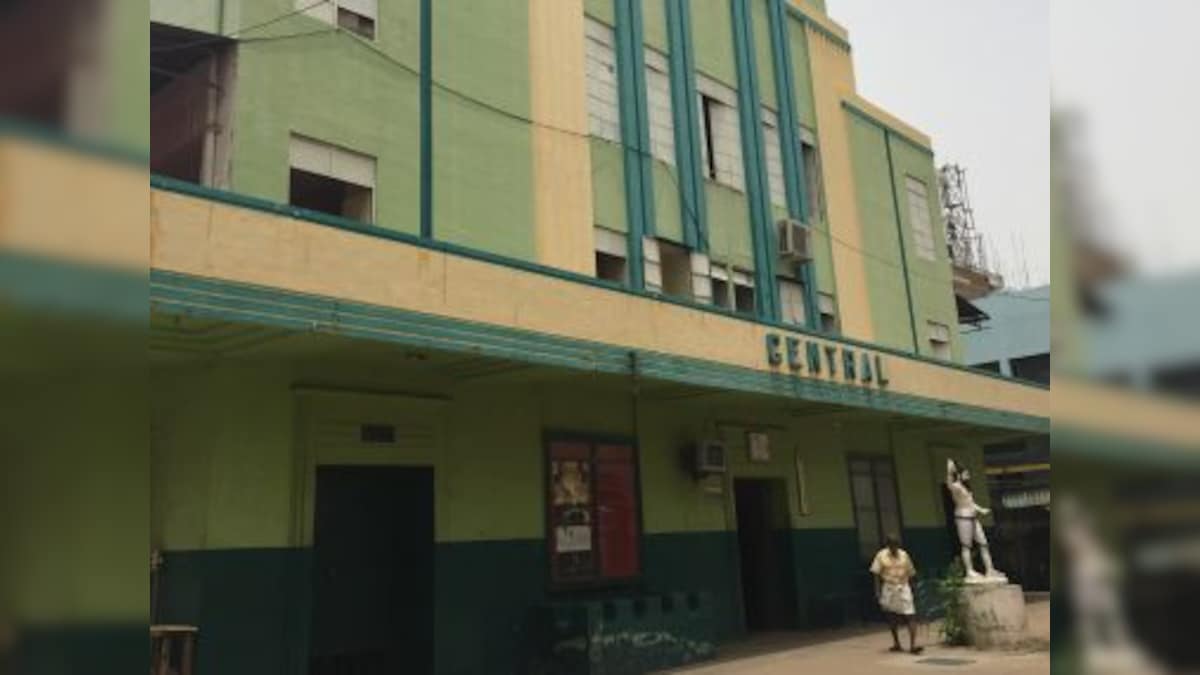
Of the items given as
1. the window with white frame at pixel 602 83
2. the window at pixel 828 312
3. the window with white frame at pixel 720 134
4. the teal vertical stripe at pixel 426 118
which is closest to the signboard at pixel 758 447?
the window at pixel 828 312

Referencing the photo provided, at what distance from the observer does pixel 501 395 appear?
475 inches

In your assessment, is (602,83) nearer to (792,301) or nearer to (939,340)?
(792,301)

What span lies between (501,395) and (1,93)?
36.4ft

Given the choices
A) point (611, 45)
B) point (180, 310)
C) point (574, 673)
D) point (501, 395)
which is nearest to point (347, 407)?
point (501, 395)

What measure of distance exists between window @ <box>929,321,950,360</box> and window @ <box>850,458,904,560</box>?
160 inches

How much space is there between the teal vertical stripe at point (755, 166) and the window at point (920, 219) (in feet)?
20.3

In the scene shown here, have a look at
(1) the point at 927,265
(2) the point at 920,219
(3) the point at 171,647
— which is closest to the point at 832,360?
(1) the point at 927,265

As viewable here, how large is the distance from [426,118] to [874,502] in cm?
1142

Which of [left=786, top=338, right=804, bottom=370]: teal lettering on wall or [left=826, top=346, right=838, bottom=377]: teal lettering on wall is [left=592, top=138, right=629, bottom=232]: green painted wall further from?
[left=826, top=346, right=838, bottom=377]: teal lettering on wall

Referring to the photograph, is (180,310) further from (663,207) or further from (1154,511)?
(663,207)

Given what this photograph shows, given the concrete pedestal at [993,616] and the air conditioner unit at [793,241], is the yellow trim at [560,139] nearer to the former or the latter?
the air conditioner unit at [793,241]

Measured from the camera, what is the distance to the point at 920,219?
22828 mm

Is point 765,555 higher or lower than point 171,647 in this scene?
higher

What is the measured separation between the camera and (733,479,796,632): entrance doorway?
638 inches
